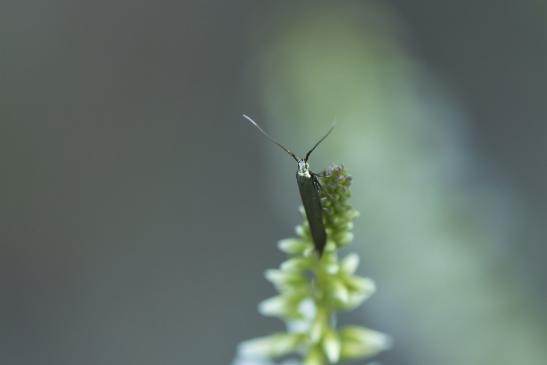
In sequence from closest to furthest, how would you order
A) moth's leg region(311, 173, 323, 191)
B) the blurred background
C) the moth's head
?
moth's leg region(311, 173, 323, 191), the moth's head, the blurred background

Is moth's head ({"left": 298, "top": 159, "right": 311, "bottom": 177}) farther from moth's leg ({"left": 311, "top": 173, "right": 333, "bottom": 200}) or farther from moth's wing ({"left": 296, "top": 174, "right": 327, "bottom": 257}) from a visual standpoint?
moth's wing ({"left": 296, "top": 174, "right": 327, "bottom": 257})

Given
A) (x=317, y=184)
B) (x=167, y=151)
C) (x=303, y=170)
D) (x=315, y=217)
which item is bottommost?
(x=315, y=217)

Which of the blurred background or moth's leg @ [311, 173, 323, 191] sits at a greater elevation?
the blurred background

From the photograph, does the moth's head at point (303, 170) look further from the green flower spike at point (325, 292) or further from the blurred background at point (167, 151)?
the blurred background at point (167, 151)

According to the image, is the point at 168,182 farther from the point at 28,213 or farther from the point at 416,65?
the point at 416,65

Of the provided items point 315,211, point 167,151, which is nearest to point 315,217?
point 315,211

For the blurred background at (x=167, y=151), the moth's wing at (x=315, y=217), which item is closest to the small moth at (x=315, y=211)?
the moth's wing at (x=315, y=217)

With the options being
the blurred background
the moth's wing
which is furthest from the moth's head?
the blurred background

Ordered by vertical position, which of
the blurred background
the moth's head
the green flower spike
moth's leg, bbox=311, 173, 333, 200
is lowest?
the green flower spike

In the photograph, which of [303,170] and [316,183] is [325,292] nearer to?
[316,183]
